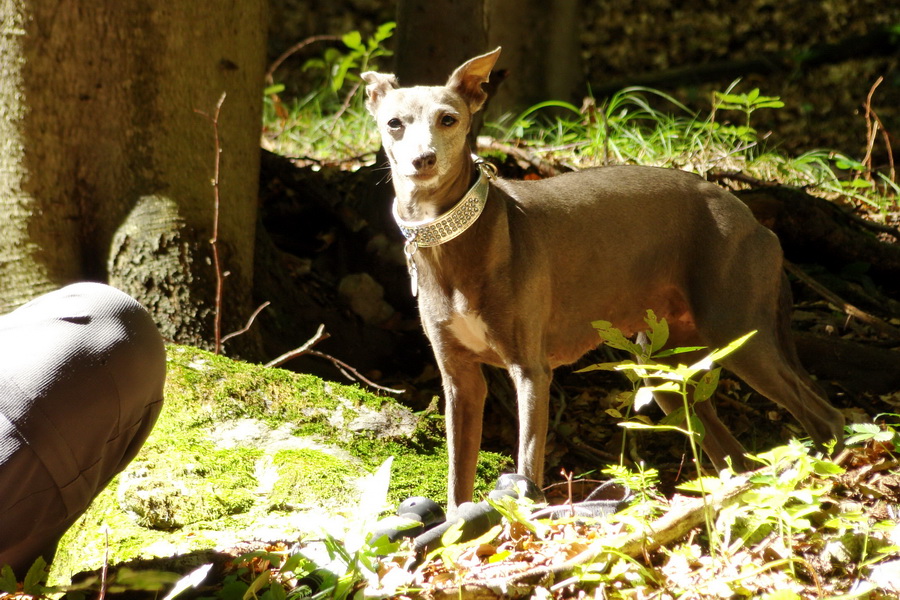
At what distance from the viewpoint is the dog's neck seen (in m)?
2.87

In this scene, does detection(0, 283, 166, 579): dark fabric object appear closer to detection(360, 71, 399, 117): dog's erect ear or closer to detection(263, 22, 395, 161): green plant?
detection(360, 71, 399, 117): dog's erect ear

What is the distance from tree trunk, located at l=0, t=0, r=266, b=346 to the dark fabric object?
1.59m

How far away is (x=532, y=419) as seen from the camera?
2.90m

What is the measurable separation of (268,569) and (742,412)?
119 inches

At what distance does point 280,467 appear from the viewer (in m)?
2.89

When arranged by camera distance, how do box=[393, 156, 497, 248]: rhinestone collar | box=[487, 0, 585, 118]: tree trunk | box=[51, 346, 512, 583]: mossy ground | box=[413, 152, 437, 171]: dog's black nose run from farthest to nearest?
1. box=[487, 0, 585, 118]: tree trunk
2. box=[393, 156, 497, 248]: rhinestone collar
3. box=[413, 152, 437, 171]: dog's black nose
4. box=[51, 346, 512, 583]: mossy ground

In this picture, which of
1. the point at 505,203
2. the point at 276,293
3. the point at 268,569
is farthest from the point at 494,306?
the point at 276,293

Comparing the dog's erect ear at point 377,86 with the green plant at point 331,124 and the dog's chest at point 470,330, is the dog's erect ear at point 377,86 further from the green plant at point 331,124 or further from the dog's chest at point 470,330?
the green plant at point 331,124

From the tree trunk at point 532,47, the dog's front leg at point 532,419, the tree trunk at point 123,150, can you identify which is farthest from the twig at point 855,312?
the tree trunk at point 532,47

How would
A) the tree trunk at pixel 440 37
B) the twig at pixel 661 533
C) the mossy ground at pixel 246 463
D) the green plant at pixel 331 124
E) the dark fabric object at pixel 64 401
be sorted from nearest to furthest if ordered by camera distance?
the dark fabric object at pixel 64 401, the twig at pixel 661 533, the mossy ground at pixel 246 463, the tree trunk at pixel 440 37, the green plant at pixel 331 124

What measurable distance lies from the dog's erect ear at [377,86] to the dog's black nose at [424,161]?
1.55 feet

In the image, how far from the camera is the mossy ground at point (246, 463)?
8.22 ft

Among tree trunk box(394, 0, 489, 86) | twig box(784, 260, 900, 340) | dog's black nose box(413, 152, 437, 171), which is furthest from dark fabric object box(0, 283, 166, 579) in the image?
twig box(784, 260, 900, 340)

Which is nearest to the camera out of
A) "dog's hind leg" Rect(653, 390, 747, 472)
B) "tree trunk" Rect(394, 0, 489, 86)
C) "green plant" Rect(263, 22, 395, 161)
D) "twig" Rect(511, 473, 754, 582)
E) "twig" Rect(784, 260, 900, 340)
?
"twig" Rect(511, 473, 754, 582)
